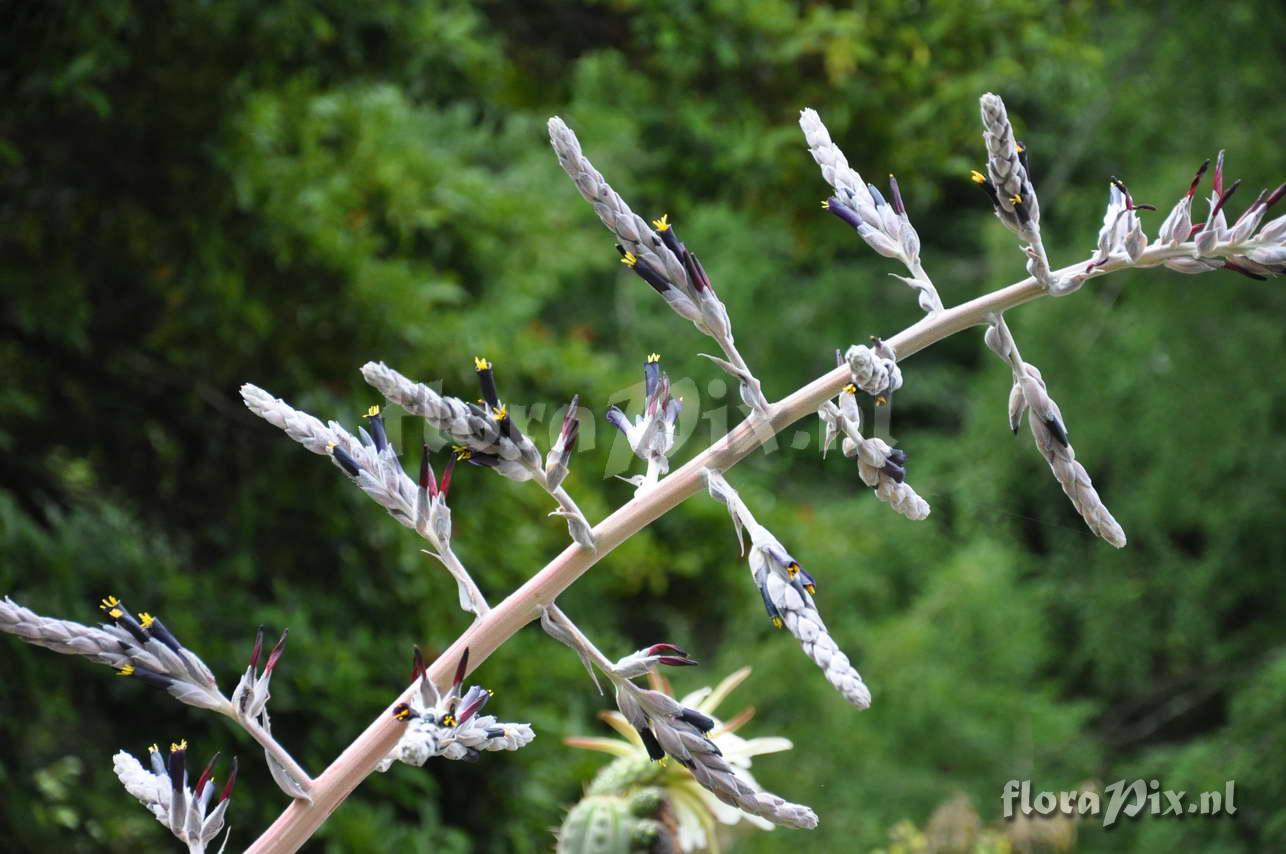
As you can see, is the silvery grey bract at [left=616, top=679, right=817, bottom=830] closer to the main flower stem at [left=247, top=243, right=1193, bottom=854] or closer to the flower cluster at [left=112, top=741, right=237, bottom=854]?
the main flower stem at [left=247, top=243, right=1193, bottom=854]

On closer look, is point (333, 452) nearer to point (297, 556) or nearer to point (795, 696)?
point (297, 556)

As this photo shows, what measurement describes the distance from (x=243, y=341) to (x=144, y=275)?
7.9 inches

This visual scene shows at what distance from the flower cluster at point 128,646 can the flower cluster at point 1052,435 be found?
0.43 metres

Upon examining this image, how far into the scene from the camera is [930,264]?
18.0ft

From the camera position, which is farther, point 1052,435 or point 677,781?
point 677,781

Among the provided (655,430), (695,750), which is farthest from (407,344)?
(695,750)

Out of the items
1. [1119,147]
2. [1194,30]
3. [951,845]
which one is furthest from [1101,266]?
[1119,147]

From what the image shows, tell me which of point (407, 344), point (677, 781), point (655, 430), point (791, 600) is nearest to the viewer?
point (791, 600)

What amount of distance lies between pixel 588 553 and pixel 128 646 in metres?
0.22

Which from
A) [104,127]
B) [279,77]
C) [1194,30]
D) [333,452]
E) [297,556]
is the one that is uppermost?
[1194,30]

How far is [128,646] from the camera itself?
0.64 meters

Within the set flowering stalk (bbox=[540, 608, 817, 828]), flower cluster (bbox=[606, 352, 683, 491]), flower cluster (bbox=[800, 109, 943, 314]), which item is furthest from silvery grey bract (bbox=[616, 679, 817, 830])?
flower cluster (bbox=[800, 109, 943, 314])

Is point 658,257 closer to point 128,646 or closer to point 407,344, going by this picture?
point 128,646

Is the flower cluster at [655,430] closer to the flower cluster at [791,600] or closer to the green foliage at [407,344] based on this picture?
the flower cluster at [791,600]
